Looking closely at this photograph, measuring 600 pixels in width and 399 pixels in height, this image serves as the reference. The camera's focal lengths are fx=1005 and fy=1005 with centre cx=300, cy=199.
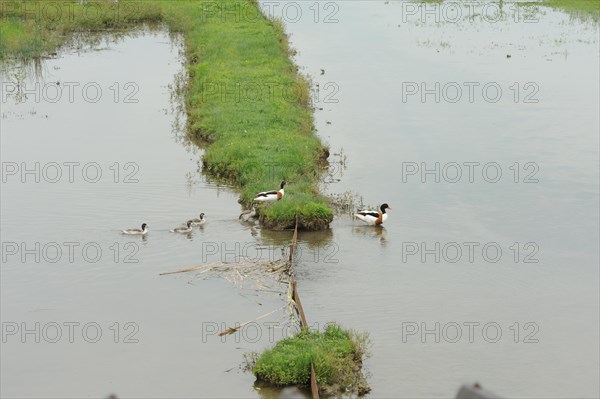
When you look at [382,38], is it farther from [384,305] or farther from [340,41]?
[384,305]

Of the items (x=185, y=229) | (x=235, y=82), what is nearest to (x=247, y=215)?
(x=185, y=229)

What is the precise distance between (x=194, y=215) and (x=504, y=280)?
599cm

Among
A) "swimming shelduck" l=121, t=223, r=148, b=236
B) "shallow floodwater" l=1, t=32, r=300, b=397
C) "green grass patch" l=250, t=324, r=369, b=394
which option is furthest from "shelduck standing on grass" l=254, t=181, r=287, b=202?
"green grass patch" l=250, t=324, r=369, b=394

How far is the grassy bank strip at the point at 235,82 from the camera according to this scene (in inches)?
803

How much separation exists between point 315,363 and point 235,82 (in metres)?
15.4

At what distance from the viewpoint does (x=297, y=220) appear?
719 inches

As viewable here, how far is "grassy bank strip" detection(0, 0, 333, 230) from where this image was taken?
2039 cm

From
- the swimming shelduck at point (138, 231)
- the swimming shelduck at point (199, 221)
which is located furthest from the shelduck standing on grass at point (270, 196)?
the swimming shelduck at point (138, 231)

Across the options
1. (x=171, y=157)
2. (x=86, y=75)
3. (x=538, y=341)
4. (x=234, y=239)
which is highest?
(x=86, y=75)

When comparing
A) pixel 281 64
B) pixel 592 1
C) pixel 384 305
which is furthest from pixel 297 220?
pixel 592 1

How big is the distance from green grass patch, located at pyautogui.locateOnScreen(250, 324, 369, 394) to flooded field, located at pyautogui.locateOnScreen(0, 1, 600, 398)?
10.7 inches

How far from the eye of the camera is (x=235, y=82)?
26.7 metres

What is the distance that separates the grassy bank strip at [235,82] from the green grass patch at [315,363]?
5.48 m

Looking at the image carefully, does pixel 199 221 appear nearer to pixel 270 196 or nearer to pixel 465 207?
pixel 270 196
